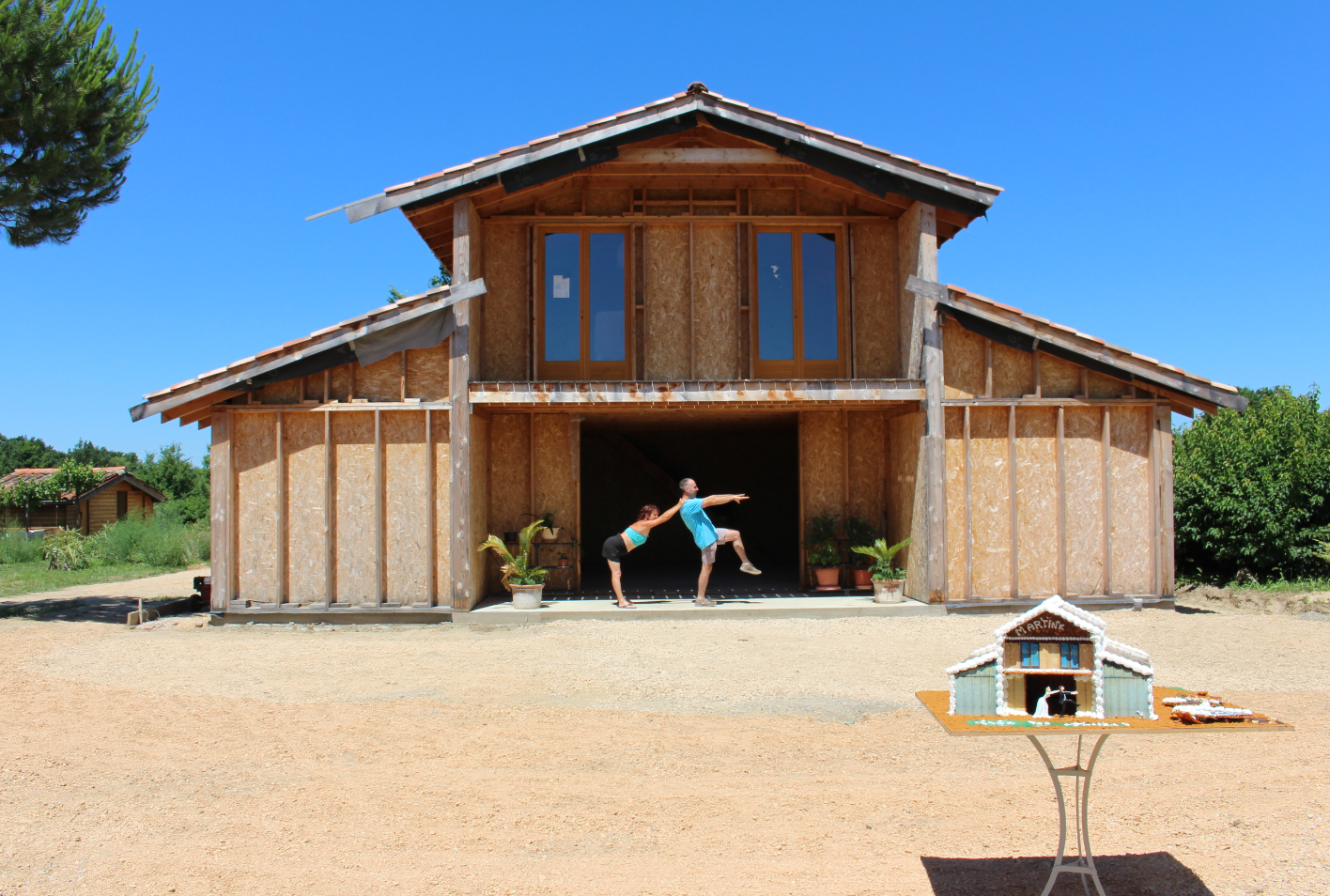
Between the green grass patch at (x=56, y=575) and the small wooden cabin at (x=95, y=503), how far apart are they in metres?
6.83

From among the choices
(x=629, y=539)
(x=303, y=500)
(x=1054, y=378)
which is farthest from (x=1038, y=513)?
(x=303, y=500)

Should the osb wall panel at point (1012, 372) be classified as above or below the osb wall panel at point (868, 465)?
above

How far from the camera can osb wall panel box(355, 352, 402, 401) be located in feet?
38.9

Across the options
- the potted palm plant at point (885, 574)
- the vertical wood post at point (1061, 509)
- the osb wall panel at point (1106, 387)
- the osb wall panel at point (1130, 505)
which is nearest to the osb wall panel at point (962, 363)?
the vertical wood post at point (1061, 509)

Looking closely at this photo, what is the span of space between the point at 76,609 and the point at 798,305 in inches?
515

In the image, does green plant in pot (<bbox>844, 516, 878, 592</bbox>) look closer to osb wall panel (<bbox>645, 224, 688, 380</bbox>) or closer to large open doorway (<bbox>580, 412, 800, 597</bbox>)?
osb wall panel (<bbox>645, 224, 688, 380</bbox>)

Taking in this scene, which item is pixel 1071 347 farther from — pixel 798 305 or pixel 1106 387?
pixel 798 305

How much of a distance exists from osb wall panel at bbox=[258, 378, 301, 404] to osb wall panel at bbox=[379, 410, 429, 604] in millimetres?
1267

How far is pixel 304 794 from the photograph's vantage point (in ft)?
17.8

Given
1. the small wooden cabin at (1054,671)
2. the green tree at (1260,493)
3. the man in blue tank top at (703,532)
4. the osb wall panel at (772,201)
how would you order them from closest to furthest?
the small wooden cabin at (1054,671), the man in blue tank top at (703,532), the osb wall panel at (772,201), the green tree at (1260,493)

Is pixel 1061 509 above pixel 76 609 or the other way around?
above

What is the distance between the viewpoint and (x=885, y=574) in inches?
495

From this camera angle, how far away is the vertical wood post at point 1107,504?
473 inches

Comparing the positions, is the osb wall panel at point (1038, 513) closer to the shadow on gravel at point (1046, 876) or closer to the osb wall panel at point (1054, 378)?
the osb wall panel at point (1054, 378)
